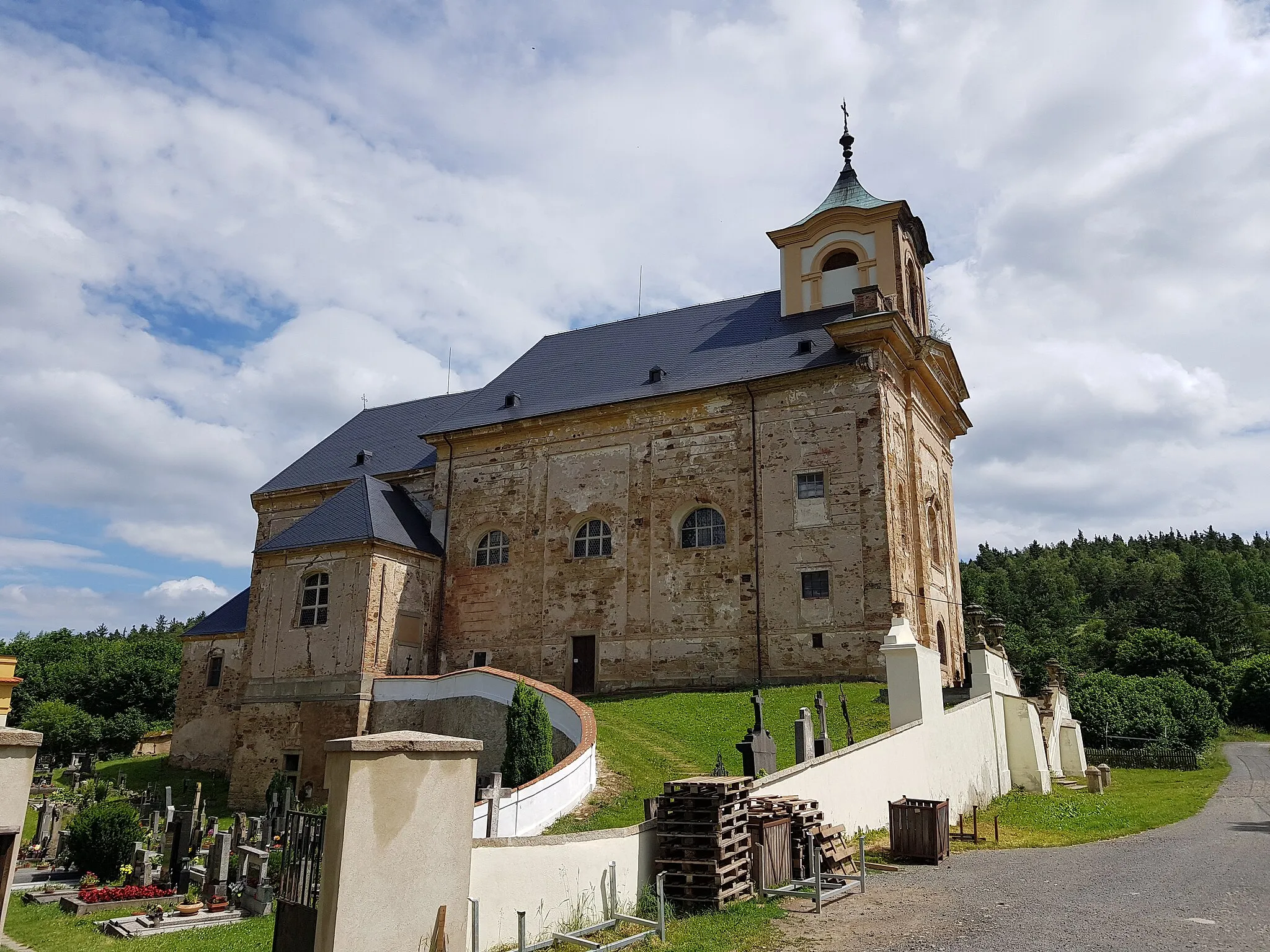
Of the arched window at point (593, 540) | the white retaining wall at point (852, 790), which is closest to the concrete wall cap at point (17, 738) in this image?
the white retaining wall at point (852, 790)

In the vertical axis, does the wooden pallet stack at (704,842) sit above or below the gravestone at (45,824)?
above

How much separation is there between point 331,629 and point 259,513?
13407mm

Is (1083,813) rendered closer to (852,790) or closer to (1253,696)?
(852,790)

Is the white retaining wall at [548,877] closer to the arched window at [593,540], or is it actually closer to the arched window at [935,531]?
the arched window at [593,540]

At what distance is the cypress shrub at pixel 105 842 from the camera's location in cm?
1636

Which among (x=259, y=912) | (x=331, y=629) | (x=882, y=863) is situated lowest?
(x=259, y=912)

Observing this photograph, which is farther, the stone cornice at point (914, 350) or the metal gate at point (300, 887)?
the stone cornice at point (914, 350)

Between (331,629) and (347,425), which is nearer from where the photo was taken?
(331,629)

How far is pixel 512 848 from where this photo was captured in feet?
29.4

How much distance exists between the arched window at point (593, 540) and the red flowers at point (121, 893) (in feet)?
50.7

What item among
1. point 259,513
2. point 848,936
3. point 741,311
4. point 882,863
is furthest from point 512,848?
point 259,513

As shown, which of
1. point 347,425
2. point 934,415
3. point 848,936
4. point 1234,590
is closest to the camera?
point 848,936

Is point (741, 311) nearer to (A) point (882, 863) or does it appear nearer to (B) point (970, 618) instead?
(B) point (970, 618)

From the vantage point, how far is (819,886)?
386 inches
